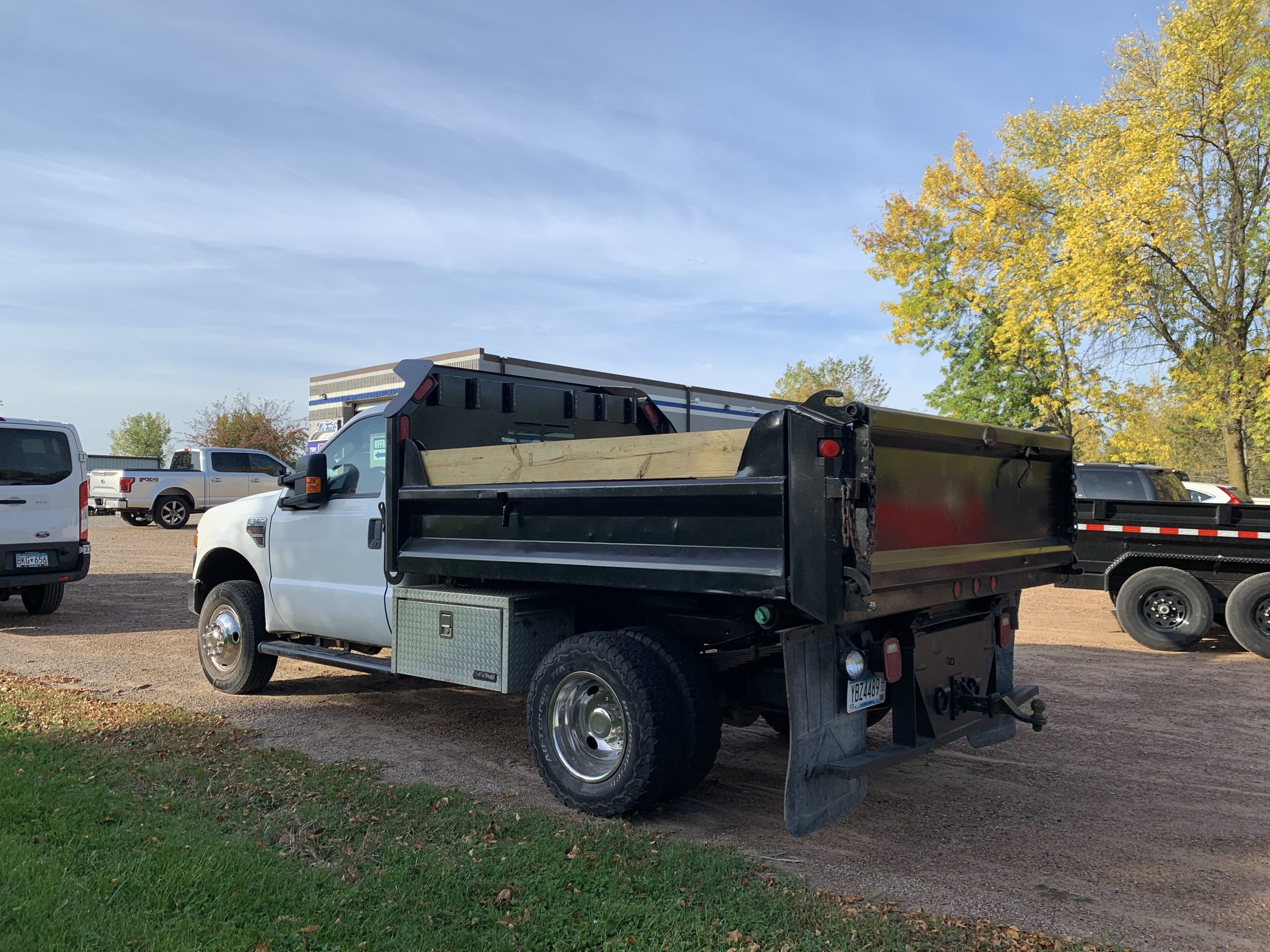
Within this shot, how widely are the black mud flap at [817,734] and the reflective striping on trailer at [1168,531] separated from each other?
633 cm

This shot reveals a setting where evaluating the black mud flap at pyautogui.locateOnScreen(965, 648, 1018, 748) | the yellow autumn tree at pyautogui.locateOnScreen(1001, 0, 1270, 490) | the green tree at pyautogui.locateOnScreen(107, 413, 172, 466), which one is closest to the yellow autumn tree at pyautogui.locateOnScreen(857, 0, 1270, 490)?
the yellow autumn tree at pyautogui.locateOnScreen(1001, 0, 1270, 490)

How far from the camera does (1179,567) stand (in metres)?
9.99

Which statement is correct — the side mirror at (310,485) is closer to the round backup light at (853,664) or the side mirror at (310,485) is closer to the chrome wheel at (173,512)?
the round backup light at (853,664)

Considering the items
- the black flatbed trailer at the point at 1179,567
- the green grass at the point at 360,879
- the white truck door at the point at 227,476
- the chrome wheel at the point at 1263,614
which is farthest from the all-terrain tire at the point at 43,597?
the white truck door at the point at 227,476

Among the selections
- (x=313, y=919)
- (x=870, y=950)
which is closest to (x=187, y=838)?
(x=313, y=919)

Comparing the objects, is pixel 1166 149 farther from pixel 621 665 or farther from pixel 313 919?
pixel 313 919

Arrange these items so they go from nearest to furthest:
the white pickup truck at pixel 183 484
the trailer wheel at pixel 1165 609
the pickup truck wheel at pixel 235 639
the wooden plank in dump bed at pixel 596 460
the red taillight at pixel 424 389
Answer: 1. the wooden plank in dump bed at pixel 596 460
2. the red taillight at pixel 424 389
3. the pickup truck wheel at pixel 235 639
4. the trailer wheel at pixel 1165 609
5. the white pickup truck at pixel 183 484

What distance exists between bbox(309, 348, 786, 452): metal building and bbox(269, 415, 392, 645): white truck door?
4.22 m

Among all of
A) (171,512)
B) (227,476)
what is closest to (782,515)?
(227,476)

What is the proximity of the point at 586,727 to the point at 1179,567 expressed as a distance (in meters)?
7.82

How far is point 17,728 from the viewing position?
5918mm

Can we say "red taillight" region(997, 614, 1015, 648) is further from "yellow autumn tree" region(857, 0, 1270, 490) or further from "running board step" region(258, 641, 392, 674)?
"yellow autumn tree" region(857, 0, 1270, 490)

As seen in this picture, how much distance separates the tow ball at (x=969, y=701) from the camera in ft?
15.4

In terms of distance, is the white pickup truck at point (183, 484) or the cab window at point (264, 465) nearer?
the white pickup truck at point (183, 484)
